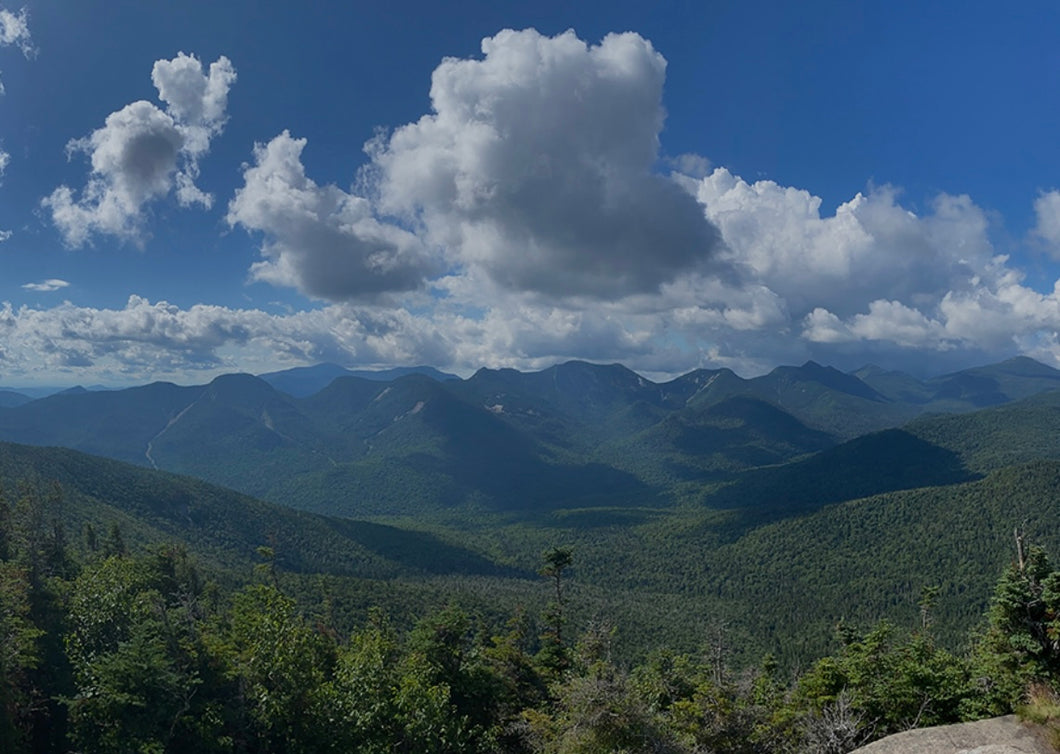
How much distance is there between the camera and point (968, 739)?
16.3m

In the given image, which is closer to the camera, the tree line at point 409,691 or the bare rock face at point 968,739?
the bare rock face at point 968,739

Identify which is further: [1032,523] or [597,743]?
[1032,523]

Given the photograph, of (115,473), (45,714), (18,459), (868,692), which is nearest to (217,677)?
(45,714)

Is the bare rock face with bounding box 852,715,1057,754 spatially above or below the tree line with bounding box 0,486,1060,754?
above

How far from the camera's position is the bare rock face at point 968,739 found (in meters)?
15.4

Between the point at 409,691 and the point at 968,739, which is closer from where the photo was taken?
the point at 968,739

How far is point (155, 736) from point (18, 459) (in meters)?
191

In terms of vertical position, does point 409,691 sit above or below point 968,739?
below

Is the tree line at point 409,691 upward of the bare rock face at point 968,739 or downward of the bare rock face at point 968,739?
downward

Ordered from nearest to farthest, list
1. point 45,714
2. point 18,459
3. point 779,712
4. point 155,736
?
1. point 155,736
2. point 45,714
3. point 779,712
4. point 18,459

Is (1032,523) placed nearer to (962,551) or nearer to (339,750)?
(962,551)

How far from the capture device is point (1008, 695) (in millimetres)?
24750

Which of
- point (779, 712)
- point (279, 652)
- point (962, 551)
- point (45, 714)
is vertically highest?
point (279, 652)

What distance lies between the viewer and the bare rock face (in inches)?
605
